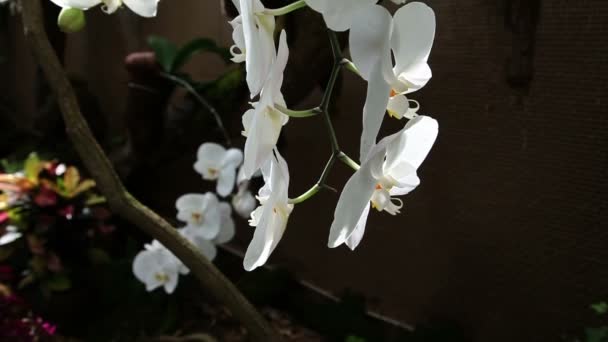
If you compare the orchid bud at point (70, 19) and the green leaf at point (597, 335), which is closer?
the orchid bud at point (70, 19)

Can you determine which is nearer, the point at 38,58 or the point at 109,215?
the point at 38,58

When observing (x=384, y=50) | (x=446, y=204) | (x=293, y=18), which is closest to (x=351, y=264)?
(x=446, y=204)

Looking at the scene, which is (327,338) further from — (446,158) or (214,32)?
(214,32)

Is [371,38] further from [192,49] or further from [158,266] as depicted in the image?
[192,49]

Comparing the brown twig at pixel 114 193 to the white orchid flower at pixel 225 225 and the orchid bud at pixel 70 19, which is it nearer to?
the orchid bud at pixel 70 19

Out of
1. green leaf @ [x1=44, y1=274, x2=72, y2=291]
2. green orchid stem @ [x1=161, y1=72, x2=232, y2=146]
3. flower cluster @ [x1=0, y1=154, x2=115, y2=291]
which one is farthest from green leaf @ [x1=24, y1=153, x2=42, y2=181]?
green orchid stem @ [x1=161, y1=72, x2=232, y2=146]

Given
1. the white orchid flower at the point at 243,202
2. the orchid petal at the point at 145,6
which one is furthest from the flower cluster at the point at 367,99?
the white orchid flower at the point at 243,202

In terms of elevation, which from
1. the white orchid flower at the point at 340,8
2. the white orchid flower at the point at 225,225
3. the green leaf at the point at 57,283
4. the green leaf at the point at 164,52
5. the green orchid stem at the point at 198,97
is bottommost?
the green leaf at the point at 57,283
